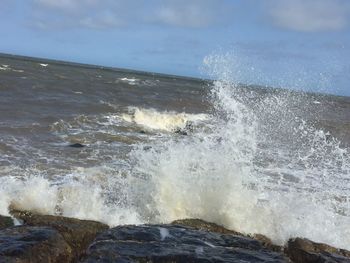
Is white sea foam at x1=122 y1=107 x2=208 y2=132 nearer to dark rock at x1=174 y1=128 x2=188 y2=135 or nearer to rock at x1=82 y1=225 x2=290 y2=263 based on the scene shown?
dark rock at x1=174 y1=128 x2=188 y2=135

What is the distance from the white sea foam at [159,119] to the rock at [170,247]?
59.1 feet

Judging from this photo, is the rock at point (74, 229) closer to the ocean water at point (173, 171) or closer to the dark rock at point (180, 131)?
the ocean water at point (173, 171)

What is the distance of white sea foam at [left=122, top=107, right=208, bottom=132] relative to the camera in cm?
2434

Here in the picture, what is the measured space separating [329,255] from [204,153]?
437 centimetres

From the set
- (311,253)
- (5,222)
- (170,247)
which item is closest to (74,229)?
(5,222)

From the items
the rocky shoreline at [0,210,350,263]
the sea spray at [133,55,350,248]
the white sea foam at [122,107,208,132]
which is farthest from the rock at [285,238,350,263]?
the white sea foam at [122,107,208,132]

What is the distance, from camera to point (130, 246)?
4.68 metres

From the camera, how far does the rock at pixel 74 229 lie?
514 cm

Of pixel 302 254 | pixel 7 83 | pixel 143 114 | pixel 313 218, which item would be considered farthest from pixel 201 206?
pixel 7 83

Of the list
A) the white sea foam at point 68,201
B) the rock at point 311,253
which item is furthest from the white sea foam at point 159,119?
the rock at point 311,253

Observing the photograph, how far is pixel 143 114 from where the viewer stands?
84.4ft

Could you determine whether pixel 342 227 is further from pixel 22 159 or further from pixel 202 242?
pixel 22 159

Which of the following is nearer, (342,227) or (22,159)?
(342,227)

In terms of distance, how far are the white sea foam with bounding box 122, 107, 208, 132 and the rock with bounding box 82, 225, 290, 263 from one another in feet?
59.1
